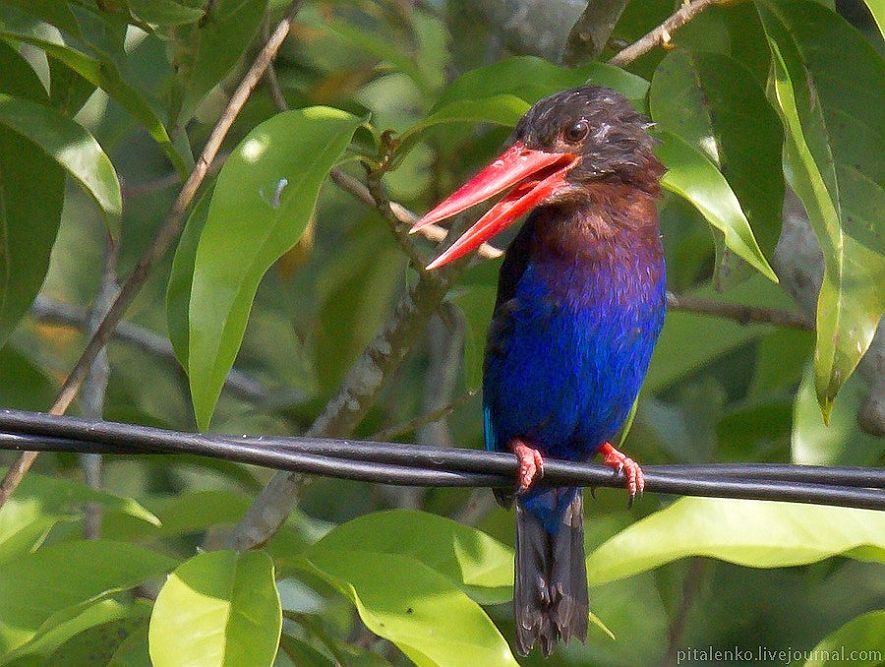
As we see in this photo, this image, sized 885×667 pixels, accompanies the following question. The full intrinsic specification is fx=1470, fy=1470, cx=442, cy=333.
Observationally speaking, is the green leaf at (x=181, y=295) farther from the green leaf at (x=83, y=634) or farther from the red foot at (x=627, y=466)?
the red foot at (x=627, y=466)

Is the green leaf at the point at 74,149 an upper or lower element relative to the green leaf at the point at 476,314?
upper

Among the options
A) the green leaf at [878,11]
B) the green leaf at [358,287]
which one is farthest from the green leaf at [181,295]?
the green leaf at [358,287]

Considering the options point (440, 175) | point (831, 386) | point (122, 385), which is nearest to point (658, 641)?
point (440, 175)

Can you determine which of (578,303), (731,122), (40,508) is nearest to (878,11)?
(731,122)

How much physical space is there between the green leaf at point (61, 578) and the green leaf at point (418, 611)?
32 cm

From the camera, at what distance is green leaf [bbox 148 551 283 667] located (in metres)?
2.03

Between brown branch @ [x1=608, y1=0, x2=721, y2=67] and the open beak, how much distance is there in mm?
307

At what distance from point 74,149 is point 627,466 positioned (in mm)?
1224

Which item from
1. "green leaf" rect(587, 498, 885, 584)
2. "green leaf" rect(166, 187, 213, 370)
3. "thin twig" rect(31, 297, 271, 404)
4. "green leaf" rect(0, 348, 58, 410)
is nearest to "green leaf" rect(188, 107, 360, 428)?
"green leaf" rect(166, 187, 213, 370)

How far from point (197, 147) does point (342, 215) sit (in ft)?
3.90

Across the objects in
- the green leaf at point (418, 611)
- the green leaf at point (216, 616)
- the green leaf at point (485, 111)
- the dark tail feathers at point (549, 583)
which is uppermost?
the green leaf at point (485, 111)

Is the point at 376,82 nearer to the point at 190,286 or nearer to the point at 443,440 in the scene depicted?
the point at 443,440

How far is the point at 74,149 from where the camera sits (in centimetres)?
251

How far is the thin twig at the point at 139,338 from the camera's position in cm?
479
